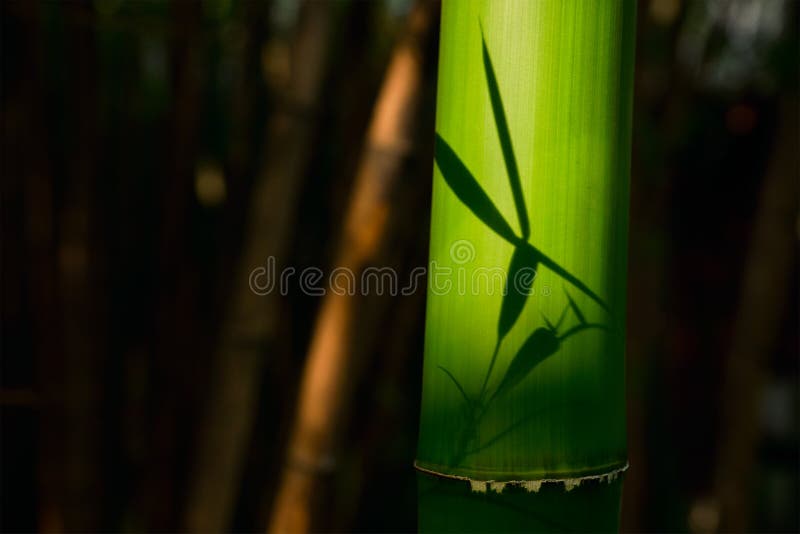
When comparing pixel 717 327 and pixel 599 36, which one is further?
pixel 717 327

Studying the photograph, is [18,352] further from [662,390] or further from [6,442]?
[662,390]

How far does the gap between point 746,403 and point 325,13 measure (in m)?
0.84

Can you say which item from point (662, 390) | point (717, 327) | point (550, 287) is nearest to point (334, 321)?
point (550, 287)

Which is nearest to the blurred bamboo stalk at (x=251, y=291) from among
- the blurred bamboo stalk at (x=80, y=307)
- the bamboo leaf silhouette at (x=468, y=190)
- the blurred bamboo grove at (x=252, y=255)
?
the blurred bamboo grove at (x=252, y=255)

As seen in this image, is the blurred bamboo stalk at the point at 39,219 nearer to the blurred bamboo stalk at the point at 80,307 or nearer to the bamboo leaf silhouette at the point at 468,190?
the blurred bamboo stalk at the point at 80,307

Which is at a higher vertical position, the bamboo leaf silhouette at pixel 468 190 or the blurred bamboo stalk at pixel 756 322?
the bamboo leaf silhouette at pixel 468 190

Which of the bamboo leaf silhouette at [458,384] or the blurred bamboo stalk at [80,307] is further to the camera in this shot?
the blurred bamboo stalk at [80,307]

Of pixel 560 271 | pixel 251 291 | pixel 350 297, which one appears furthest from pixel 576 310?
pixel 251 291

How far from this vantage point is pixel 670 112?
1.42 m

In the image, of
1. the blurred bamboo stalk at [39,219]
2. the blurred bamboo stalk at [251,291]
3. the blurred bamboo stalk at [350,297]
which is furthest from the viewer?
the blurred bamboo stalk at [39,219]

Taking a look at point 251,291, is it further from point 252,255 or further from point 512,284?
Answer: point 512,284

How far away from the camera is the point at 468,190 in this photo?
43 cm

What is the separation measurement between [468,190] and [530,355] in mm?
86

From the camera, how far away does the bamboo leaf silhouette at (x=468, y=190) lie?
0.42m
